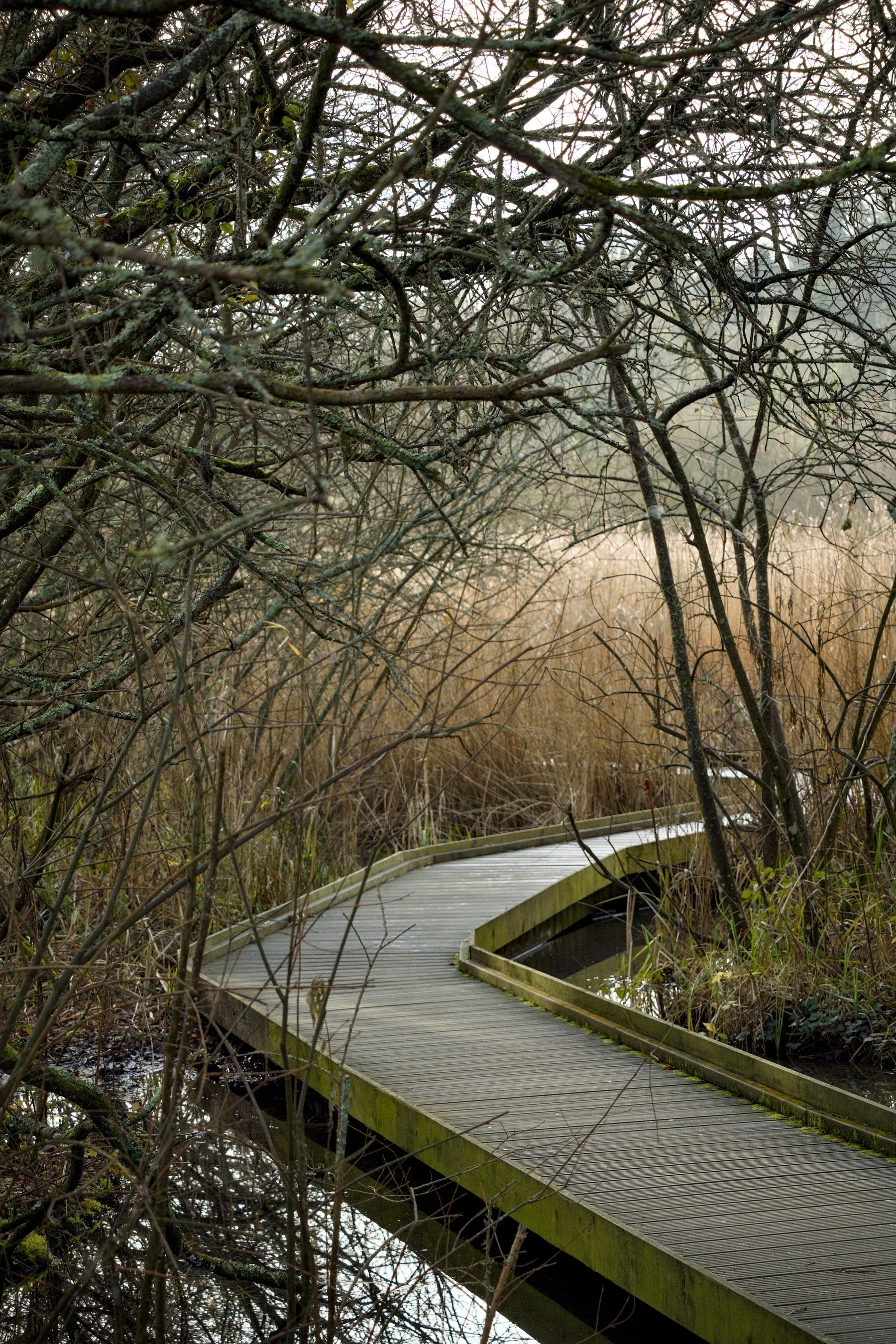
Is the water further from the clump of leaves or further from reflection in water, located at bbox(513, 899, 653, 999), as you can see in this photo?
reflection in water, located at bbox(513, 899, 653, 999)

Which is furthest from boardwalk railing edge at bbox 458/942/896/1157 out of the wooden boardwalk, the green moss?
the green moss

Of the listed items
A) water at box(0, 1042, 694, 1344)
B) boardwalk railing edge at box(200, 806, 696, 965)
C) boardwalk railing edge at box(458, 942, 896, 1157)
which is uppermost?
boardwalk railing edge at box(200, 806, 696, 965)

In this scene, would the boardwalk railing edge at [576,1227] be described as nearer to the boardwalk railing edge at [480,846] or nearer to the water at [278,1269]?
the water at [278,1269]

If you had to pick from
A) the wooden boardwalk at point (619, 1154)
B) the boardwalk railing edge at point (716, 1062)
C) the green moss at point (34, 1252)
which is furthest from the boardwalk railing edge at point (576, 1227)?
the green moss at point (34, 1252)

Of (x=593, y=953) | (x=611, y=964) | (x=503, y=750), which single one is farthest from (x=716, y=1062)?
(x=503, y=750)

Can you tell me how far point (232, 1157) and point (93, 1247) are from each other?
0.64 meters

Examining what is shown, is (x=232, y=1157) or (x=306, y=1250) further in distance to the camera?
(x=232, y=1157)

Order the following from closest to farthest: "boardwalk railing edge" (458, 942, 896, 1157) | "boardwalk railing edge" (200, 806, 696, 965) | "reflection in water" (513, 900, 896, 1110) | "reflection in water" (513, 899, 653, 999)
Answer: "boardwalk railing edge" (458, 942, 896, 1157) < "reflection in water" (513, 900, 896, 1110) < "reflection in water" (513, 899, 653, 999) < "boardwalk railing edge" (200, 806, 696, 965)

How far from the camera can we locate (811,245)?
169 inches

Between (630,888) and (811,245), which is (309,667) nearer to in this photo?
(811,245)

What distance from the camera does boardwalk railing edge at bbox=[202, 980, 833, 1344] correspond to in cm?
285

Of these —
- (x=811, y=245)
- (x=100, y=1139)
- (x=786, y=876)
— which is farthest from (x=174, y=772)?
(x=811, y=245)

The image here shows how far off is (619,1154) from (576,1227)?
394 mm

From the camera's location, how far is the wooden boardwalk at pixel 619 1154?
2965 mm
